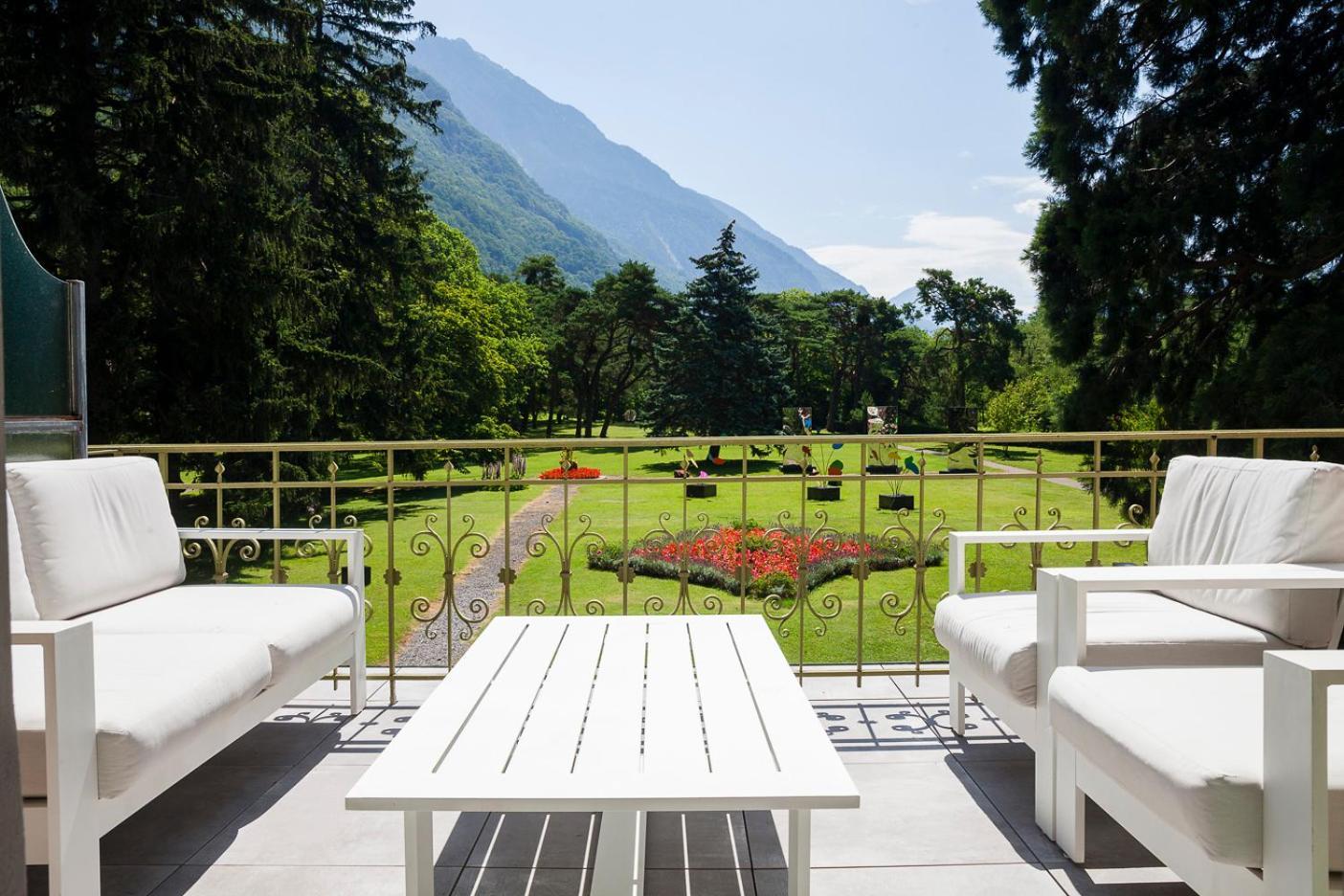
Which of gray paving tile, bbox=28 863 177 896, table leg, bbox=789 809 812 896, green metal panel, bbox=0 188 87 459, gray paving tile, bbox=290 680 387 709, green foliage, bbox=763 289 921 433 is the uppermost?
green foliage, bbox=763 289 921 433

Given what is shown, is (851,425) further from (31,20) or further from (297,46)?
(31,20)

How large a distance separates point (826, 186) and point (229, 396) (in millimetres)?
62596

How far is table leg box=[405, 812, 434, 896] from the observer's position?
5.97 ft

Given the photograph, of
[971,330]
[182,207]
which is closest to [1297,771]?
[182,207]

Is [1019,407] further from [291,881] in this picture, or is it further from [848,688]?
[291,881]

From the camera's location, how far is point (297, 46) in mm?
12672

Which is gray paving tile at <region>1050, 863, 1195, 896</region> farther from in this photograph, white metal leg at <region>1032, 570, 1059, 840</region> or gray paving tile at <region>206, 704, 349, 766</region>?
gray paving tile at <region>206, 704, 349, 766</region>

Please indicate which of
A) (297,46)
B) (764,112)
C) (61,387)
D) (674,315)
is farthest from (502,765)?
(764,112)

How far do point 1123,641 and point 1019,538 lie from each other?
1.92 ft

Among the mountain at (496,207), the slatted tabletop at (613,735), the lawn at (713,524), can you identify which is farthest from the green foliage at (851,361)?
the slatted tabletop at (613,735)

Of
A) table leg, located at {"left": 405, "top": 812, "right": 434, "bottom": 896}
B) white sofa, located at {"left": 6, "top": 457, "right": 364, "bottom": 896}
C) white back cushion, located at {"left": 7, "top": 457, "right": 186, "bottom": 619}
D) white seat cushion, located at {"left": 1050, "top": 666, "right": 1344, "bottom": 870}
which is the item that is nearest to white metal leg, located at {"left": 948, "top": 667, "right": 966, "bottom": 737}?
white seat cushion, located at {"left": 1050, "top": 666, "right": 1344, "bottom": 870}

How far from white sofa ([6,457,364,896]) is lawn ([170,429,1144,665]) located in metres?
0.77

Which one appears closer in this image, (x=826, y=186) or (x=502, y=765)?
(x=502, y=765)

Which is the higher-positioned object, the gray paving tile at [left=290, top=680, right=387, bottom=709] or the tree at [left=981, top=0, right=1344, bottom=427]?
the tree at [left=981, top=0, right=1344, bottom=427]
